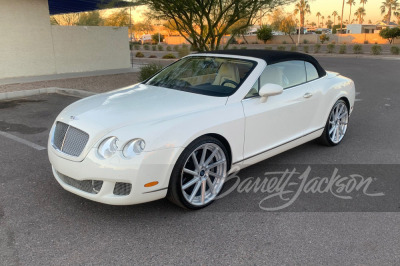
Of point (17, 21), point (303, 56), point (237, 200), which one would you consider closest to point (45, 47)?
point (17, 21)

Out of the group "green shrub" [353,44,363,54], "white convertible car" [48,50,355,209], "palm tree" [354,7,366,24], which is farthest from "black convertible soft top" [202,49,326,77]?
"palm tree" [354,7,366,24]

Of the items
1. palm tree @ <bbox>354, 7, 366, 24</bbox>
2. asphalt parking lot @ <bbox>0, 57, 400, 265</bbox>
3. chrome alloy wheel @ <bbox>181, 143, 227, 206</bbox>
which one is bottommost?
asphalt parking lot @ <bbox>0, 57, 400, 265</bbox>

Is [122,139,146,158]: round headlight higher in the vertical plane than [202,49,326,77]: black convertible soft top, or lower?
lower

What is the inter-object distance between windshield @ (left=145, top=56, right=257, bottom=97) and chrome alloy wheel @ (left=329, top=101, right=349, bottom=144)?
190 centimetres

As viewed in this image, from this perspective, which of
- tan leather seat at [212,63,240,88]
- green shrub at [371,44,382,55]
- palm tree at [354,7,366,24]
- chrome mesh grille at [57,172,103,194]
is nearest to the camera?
chrome mesh grille at [57,172,103,194]

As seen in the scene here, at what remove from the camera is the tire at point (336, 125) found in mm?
5516

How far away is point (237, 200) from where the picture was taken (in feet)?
12.8

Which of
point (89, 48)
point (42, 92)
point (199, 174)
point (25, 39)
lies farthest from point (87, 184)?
point (89, 48)

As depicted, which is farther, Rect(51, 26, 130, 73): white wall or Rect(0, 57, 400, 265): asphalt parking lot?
Rect(51, 26, 130, 73): white wall

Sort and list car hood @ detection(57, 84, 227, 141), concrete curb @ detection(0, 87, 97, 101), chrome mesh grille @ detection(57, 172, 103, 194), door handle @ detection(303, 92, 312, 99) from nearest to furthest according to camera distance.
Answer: chrome mesh grille @ detection(57, 172, 103, 194), car hood @ detection(57, 84, 227, 141), door handle @ detection(303, 92, 312, 99), concrete curb @ detection(0, 87, 97, 101)

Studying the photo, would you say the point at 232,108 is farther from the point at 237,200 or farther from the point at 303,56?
the point at 303,56

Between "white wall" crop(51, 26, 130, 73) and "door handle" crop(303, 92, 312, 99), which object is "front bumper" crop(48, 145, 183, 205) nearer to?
"door handle" crop(303, 92, 312, 99)

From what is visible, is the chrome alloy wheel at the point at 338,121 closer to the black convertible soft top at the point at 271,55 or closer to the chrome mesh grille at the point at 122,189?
the black convertible soft top at the point at 271,55

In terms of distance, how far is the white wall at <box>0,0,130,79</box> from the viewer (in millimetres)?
13766
